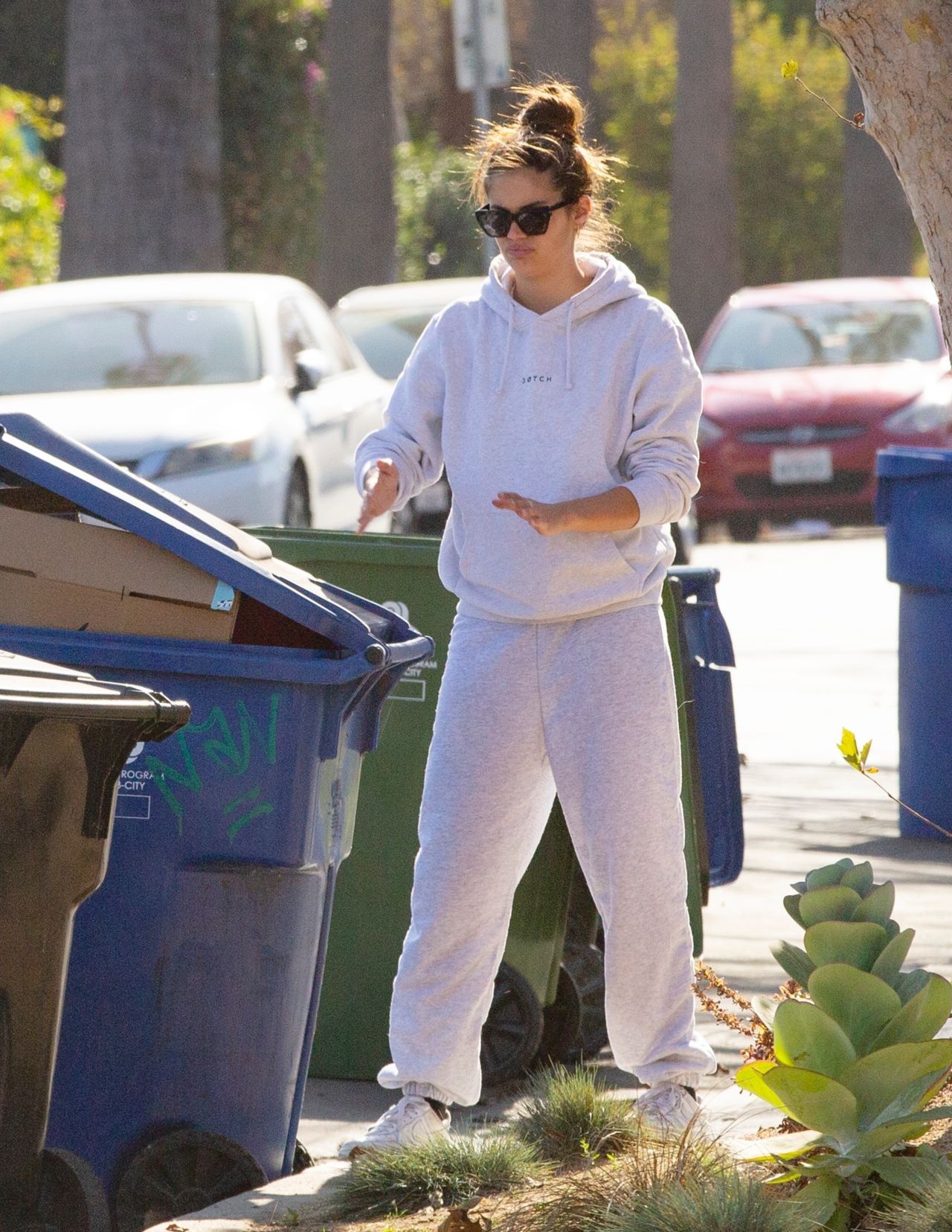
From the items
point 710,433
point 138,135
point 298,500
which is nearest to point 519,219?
point 298,500

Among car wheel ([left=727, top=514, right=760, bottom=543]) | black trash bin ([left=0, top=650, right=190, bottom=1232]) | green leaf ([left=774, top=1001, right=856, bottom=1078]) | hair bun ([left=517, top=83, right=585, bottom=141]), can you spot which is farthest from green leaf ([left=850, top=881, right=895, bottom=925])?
car wheel ([left=727, top=514, right=760, bottom=543])

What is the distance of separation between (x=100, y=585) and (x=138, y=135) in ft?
39.9

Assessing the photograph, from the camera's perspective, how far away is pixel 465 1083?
4.06 metres

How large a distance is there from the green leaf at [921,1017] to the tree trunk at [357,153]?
20.5 metres

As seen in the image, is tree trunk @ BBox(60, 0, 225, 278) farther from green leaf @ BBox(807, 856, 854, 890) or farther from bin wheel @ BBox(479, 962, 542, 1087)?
green leaf @ BBox(807, 856, 854, 890)

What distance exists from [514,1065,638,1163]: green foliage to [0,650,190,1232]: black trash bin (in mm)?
856

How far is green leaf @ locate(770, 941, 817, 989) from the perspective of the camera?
11.5ft

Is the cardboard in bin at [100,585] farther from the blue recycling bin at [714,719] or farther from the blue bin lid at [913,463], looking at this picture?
the blue bin lid at [913,463]

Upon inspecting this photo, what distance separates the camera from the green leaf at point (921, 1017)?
3.31 m

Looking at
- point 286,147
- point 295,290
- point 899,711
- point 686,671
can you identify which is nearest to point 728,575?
point 295,290

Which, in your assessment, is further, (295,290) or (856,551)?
(856,551)

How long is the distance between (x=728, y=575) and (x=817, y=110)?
1058 inches

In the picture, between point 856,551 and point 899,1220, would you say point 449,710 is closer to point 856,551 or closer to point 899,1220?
point 899,1220

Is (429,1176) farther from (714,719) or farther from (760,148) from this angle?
(760,148)
